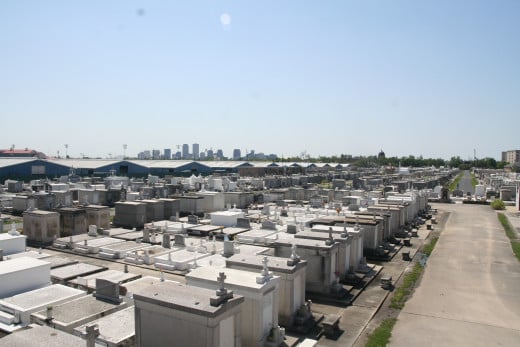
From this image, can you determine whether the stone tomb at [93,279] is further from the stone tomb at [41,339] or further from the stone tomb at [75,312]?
the stone tomb at [41,339]

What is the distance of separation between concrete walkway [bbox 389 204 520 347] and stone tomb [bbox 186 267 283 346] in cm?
525

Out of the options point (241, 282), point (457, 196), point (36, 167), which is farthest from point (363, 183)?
point (241, 282)

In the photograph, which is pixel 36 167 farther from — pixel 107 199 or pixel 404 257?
pixel 404 257

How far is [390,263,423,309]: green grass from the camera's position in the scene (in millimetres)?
21072

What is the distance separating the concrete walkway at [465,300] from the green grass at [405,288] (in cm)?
37

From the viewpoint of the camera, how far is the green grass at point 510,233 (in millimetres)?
33244

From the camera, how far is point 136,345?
12602 millimetres

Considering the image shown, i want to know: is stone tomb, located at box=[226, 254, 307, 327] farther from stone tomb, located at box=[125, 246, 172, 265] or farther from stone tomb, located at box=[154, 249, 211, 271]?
stone tomb, located at box=[125, 246, 172, 265]

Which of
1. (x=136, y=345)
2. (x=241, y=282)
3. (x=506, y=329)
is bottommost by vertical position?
(x=506, y=329)

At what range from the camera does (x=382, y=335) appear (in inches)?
675

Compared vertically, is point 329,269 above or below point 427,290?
above

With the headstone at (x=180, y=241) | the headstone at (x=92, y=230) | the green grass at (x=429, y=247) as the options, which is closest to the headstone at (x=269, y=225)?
the headstone at (x=180, y=241)

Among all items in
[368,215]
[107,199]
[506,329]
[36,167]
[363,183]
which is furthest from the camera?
[363,183]

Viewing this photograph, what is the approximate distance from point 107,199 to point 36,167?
127 feet
